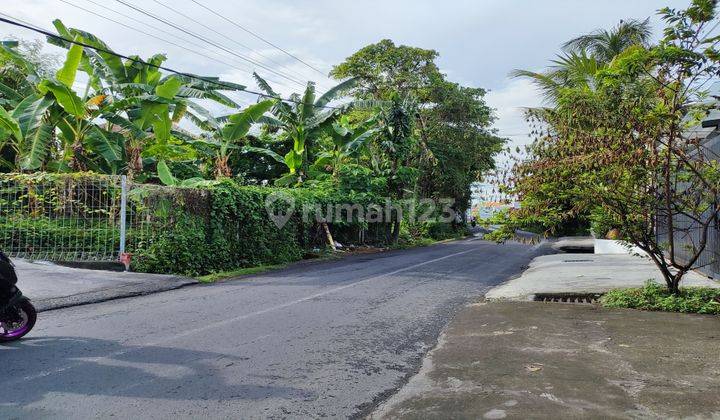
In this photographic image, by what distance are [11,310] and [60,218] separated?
22.0ft

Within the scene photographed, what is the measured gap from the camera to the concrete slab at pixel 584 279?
32.3ft

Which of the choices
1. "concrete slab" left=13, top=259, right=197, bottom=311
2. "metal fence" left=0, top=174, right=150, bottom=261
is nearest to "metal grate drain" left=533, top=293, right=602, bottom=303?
"concrete slab" left=13, top=259, right=197, bottom=311

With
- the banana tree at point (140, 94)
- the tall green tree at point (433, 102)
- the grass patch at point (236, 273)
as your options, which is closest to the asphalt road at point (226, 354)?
the grass patch at point (236, 273)

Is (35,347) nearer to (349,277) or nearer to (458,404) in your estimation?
(458,404)

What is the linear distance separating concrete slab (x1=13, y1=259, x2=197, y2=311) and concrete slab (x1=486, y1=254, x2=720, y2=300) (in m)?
6.56

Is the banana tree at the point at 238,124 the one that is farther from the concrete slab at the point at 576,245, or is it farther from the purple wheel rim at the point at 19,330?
the concrete slab at the point at 576,245

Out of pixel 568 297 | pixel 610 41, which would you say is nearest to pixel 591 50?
pixel 610 41

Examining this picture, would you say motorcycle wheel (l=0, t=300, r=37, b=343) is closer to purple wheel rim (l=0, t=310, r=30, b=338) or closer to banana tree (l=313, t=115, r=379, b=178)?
purple wheel rim (l=0, t=310, r=30, b=338)

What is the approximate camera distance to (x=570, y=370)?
4863 millimetres

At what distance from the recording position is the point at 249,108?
16625 millimetres

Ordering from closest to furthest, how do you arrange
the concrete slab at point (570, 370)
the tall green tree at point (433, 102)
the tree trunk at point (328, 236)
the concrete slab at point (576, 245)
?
the concrete slab at point (570, 370) < the tree trunk at point (328, 236) < the concrete slab at point (576, 245) < the tall green tree at point (433, 102)

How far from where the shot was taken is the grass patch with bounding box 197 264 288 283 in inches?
475

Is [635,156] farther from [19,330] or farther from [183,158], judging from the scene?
[183,158]

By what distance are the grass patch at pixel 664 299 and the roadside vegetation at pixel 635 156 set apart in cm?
23
